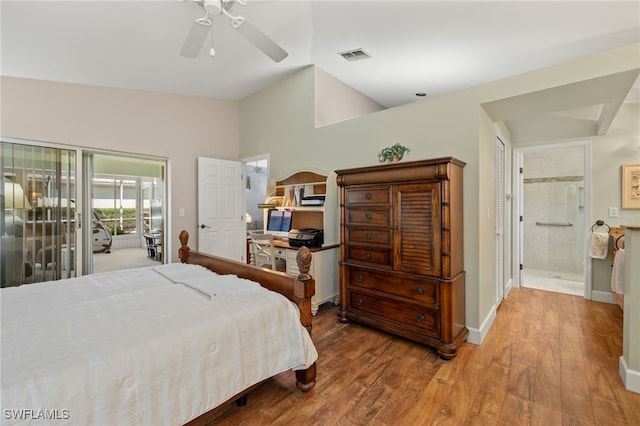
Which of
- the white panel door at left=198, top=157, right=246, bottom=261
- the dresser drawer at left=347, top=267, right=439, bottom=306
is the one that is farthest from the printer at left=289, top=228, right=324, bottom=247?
the white panel door at left=198, top=157, right=246, bottom=261

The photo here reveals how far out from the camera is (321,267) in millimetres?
3480

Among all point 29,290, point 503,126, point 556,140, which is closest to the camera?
point 29,290

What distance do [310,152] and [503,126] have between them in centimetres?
256

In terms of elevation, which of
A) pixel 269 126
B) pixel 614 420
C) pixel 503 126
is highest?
pixel 269 126

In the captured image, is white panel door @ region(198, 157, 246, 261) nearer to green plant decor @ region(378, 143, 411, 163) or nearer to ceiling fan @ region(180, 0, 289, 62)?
ceiling fan @ region(180, 0, 289, 62)

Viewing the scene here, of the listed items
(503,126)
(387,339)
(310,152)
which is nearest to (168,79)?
(310,152)

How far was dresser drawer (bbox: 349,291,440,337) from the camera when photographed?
98.4 inches

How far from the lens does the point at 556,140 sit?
405 cm

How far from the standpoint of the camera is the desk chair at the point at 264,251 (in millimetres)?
3474

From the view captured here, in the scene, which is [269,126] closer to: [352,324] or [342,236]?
[342,236]

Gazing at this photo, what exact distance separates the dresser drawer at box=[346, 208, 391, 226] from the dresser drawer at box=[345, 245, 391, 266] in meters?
0.26

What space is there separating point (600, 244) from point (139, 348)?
4.99 meters

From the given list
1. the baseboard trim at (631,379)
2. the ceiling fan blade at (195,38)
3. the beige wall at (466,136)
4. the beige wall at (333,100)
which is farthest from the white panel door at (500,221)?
the ceiling fan blade at (195,38)

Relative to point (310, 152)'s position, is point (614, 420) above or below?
below
